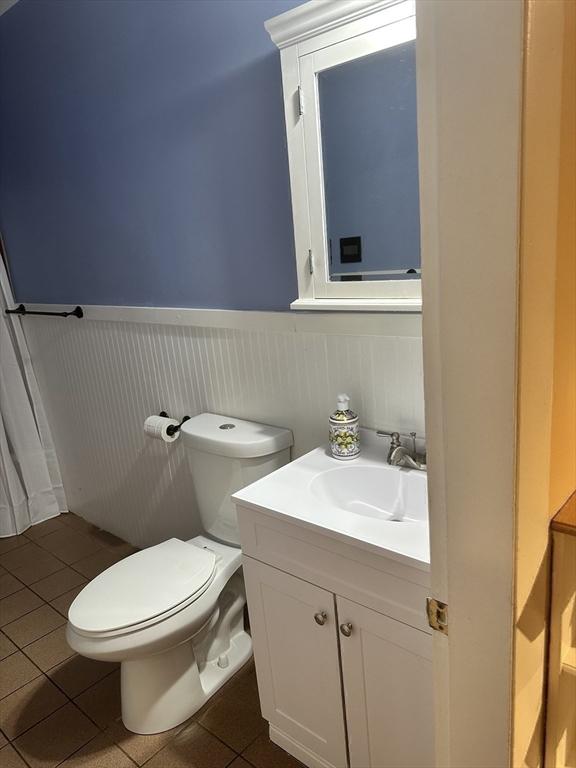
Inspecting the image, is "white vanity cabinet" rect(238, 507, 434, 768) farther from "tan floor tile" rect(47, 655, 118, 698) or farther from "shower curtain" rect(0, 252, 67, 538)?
"shower curtain" rect(0, 252, 67, 538)

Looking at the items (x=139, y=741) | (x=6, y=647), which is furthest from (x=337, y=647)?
(x=6, y=647)

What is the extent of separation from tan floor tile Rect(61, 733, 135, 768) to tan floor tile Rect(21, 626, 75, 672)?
0.42 metres

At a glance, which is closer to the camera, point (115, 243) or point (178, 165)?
point (178, 165)

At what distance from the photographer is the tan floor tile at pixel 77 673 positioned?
1855mm

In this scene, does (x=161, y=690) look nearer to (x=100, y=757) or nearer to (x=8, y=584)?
(x=100, y=757)

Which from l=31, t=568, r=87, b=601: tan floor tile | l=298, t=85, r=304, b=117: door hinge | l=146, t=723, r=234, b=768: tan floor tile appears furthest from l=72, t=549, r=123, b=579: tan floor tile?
l=298, t=85, r=304, b=117: door hinge

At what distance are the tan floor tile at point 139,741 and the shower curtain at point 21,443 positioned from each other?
4.90ft

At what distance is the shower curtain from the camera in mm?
2752

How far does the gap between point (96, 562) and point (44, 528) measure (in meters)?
0.54

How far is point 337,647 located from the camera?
126 cm

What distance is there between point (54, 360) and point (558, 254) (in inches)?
98.3

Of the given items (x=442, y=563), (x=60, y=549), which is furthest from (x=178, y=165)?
(x=60, y=549)

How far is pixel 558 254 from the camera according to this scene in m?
0.67

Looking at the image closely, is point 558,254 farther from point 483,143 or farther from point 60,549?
point 60,549
